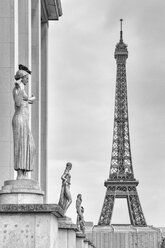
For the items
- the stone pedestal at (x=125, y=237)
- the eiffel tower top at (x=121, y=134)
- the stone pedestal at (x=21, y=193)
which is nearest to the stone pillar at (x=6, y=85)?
the stone pedestal at (x=21, y=193)

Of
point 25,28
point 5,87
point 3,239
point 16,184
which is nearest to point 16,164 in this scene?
point 16,184

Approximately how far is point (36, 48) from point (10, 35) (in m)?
11.8

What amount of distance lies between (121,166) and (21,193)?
393 feet

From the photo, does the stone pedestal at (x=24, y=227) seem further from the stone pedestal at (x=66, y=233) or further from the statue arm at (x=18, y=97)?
the stone pedestal at (x=66, y=233)

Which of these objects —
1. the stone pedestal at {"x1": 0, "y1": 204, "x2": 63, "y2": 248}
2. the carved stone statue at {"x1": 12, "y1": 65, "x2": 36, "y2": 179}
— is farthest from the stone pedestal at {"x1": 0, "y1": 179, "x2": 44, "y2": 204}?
the stone pedestal at {"x1": 0, "y1": 204, "x2": 63, "y2": 248}

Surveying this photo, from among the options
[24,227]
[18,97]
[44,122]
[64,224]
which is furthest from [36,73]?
[24,227]

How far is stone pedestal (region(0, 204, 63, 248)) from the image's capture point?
18672 millimetres

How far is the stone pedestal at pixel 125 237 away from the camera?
132250 millimetres

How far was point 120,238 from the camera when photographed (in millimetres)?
138750

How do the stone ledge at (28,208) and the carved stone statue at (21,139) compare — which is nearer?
the stone ledge at (28,208)

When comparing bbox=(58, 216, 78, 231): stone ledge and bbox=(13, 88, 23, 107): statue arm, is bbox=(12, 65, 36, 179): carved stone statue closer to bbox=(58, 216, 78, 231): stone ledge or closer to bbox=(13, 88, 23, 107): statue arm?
bbox=(13, 88, 23, 107): statue arm

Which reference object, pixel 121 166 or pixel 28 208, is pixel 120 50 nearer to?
pixel 121 166

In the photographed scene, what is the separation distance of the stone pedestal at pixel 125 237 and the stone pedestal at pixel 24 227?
11223cm

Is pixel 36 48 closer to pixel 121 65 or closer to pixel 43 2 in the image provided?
pixel 43 2
